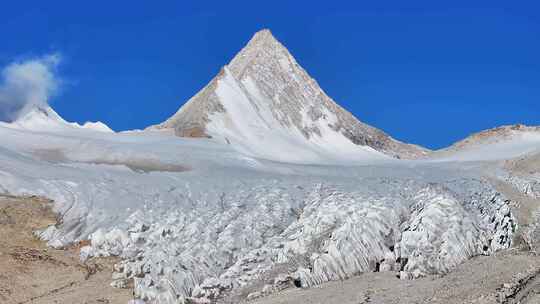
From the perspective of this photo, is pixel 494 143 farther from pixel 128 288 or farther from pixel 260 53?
pixel 260 53

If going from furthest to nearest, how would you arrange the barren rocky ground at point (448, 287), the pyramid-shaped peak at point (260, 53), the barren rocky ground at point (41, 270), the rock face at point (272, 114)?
1. the pyramid-shaped peak at point (260, 53)
2. the rock face at point (272, 114)
3. the barren rocky ground at point (41, 270)
4. the barren rocky ground at point (448, 287)

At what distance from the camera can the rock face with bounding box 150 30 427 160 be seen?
180 feet

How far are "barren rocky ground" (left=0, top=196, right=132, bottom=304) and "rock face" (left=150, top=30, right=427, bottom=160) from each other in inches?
918

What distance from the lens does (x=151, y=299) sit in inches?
826

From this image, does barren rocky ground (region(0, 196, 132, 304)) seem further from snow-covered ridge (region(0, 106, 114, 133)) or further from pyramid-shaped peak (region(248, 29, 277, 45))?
pyramid-shaped peak (region(248, 29, 277, 45))

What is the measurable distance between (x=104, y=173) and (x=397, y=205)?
39.6 feet

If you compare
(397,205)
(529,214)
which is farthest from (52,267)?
(529,214)

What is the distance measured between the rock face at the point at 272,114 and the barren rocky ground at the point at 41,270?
2332cm

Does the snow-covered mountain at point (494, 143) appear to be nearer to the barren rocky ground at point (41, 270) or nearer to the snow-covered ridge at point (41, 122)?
the snow-covered ridge at point (41, 122)

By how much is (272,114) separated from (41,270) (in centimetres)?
4288

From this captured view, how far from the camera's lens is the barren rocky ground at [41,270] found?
69.8 ft

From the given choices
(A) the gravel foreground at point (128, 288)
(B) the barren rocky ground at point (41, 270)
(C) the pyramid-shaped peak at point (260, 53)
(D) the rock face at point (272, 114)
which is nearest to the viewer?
(A) the gravel foreground at point (128, 288)

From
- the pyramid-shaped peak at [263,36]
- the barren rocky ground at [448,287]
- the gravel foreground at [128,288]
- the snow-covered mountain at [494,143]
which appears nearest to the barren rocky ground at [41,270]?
the gravel foreground at [128,288]

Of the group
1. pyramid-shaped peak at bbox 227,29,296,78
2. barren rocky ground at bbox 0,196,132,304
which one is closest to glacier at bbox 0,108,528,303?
barren rocky ground at bbox 0,196,132,304
